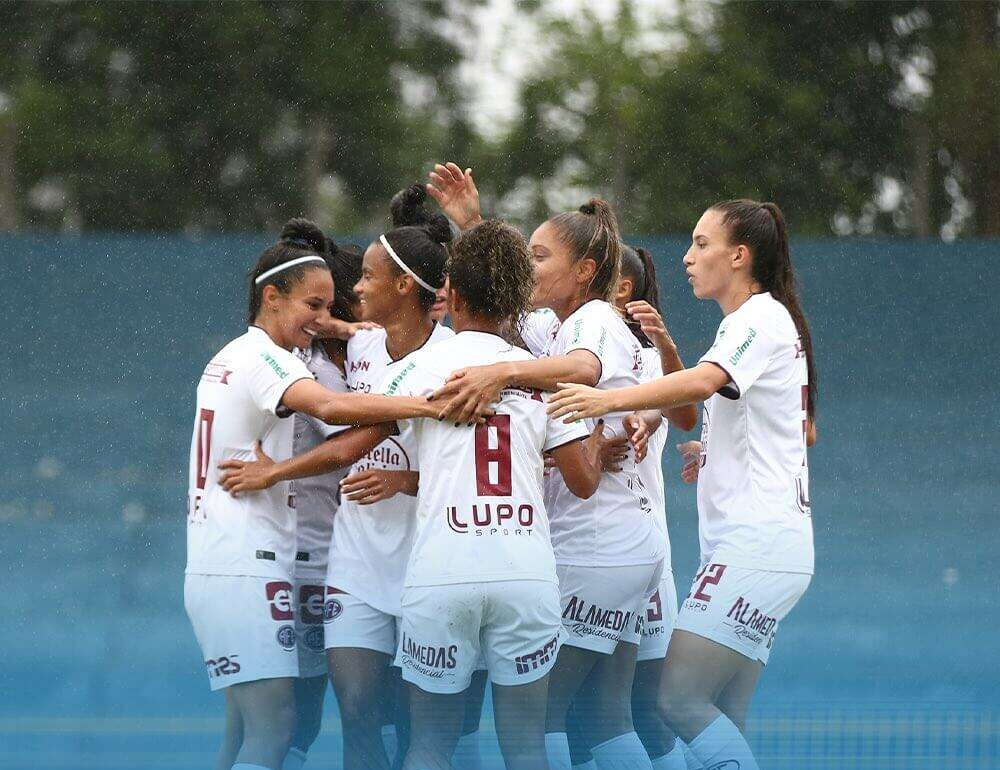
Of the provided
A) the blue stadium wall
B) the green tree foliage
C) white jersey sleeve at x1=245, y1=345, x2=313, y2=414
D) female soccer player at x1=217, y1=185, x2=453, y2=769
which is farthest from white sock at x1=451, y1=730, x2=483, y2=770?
the green tree foliage

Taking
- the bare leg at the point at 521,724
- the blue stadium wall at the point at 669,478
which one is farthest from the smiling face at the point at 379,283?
the blue stadium wall at the point at 669,478

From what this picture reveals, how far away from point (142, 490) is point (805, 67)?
594 cm

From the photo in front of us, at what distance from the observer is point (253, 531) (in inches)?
136

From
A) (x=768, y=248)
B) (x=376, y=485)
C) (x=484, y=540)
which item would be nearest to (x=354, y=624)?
(x=376, y=485)

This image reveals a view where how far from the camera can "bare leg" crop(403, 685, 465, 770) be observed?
3.20 meters

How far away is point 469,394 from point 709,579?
2.84 feet

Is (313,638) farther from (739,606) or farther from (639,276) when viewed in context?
(639,276)

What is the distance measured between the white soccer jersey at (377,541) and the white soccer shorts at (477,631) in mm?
365

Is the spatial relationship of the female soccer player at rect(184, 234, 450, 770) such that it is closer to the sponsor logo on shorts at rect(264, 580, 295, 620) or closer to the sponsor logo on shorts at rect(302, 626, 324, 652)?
the sponsor logo on shorts at rect(264, 580, 295, 620)

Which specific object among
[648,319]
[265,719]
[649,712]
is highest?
[648,319]

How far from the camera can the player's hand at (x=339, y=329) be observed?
3834mm

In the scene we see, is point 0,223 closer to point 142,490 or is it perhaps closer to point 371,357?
point 142,490

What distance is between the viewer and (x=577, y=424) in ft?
10.8

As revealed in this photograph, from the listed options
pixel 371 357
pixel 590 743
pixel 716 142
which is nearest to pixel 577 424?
pixel 371 357
